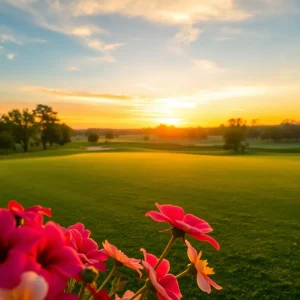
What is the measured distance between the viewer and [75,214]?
6.91m

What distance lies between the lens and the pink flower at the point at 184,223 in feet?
2.60

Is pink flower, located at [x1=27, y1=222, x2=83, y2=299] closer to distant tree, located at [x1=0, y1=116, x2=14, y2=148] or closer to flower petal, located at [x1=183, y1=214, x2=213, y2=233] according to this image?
flower petal, located at [x1=183, y1=214, x2=213, y2=233]

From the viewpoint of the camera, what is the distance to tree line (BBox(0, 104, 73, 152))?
161 ft

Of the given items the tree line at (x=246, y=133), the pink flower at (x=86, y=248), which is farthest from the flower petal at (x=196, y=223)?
the tree line at (x=246, y=133)

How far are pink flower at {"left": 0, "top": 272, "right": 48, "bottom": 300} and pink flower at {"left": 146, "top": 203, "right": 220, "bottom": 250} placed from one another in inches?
14.9

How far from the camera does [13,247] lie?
22.8 inches

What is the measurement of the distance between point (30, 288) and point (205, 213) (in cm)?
666

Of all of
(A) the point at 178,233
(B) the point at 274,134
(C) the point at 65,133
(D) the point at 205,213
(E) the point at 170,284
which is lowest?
(D) the point at 205,213

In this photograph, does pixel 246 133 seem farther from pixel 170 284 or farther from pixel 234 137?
pixel 170 284

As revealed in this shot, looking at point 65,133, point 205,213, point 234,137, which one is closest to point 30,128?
point 65,133

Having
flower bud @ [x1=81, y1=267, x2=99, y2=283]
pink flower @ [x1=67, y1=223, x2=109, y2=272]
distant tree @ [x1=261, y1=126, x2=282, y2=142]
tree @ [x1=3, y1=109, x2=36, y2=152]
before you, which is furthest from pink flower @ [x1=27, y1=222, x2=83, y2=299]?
distant tree @ [x1=261, y1=126, x2=282, y2=142]

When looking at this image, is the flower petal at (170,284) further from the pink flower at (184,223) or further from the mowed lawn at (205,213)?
the mowed lawn at (205,213)

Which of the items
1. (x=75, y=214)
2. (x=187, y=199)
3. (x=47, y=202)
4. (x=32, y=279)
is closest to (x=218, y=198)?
(x=187, y=199)

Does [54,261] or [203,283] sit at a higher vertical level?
[54,261]
